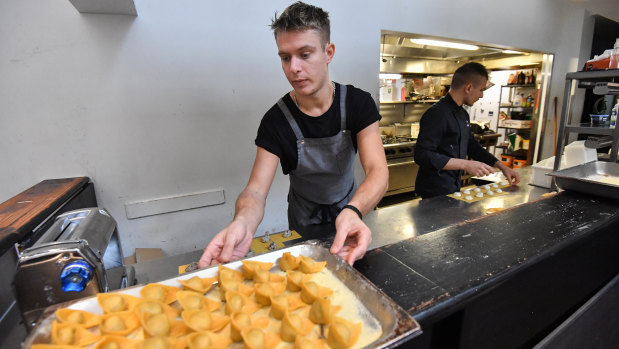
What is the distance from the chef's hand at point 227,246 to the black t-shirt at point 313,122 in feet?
1.81

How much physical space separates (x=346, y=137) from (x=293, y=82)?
451 mm

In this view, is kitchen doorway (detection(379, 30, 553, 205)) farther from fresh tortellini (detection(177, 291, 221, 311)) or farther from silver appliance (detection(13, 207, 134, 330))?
silver appliance (detection(13, 207, 134, 330))

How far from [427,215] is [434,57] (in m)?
4.59

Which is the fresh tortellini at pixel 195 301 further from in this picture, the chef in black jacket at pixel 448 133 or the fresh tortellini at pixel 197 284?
the chef in black jacket at pixel 448 133

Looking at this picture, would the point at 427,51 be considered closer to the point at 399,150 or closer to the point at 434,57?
the point at 434,57

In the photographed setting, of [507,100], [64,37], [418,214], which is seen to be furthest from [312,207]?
[507,100]

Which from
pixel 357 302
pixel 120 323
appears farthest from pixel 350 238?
pixel 120 323

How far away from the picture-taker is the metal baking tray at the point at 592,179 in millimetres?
1394

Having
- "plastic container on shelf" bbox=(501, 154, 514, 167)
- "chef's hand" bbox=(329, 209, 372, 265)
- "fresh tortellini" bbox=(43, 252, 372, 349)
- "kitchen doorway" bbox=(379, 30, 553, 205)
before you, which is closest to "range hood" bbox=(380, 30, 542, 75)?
"kitchen doorway" bbox=(379, 30, 553, 205)

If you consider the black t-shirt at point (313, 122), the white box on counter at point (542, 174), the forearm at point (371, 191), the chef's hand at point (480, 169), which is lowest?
the white box on counter at point (542, 174)

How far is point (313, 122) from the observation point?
60.3 inches

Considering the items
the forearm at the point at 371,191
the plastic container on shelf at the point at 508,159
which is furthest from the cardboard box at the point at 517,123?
the forearm at the point at 371,191

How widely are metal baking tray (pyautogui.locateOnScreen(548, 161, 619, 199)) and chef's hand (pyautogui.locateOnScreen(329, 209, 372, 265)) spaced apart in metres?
1.31

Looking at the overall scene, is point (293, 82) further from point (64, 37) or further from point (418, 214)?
point (64, 37)
